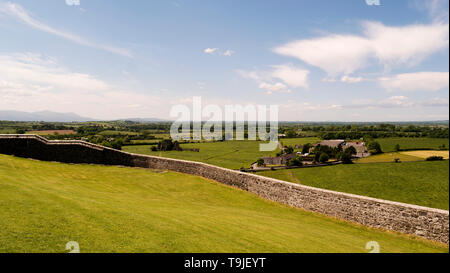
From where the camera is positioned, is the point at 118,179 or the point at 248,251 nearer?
the point at 248,251

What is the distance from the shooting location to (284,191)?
12961 millimetres

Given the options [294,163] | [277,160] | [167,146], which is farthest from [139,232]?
[167,146]

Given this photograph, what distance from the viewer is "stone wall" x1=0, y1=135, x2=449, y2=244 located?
31.4 feet

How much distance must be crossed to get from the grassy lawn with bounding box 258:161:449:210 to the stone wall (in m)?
32.0

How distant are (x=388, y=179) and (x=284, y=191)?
43.7 meters

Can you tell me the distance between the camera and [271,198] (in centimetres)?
1354

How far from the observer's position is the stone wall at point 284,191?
377 inches

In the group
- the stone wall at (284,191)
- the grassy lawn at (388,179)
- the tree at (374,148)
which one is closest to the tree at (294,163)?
the grassy lawn at (388,179)

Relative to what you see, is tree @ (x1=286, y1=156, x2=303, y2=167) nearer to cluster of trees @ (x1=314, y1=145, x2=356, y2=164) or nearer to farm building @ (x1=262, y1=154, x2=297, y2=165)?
farm building @ (x1=262, y1=154, x2=297, y2=165)

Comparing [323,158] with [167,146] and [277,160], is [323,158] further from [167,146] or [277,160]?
[167,146]

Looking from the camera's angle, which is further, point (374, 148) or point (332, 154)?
point (374, 148)
